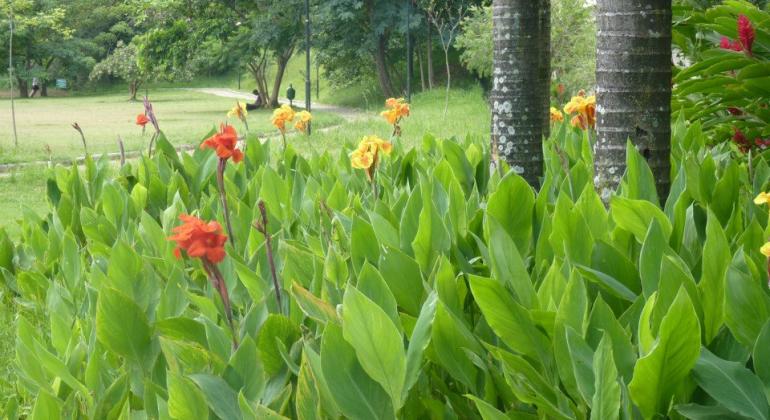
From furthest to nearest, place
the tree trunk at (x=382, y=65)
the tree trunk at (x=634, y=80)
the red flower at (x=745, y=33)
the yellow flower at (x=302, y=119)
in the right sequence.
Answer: the tree trunk at (x=382, y=65) < the yellow flower at (x=302, y=119) < the red flower at (x=745, y=33) < the tree trunk at (x=634, y=80)

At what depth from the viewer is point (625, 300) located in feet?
7.22

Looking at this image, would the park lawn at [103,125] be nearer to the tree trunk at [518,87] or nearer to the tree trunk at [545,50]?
the tree trunk at [545,50]

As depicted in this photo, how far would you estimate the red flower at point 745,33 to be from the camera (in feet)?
13.4

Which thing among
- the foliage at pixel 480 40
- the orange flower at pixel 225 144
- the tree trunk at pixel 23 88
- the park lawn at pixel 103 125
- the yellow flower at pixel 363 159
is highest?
the foliage at pixel 480 40

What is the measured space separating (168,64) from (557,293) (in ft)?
140

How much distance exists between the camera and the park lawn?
68.6 feet

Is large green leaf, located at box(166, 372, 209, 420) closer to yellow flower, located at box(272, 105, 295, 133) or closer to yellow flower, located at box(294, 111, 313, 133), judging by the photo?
yellow flower, located at box(272, 105, 295, 133)

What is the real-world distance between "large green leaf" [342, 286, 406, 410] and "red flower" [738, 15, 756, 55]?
2.94 m

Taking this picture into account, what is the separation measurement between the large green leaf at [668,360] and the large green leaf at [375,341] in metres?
0.40

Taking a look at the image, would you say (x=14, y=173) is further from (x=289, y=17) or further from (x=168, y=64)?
(x=168, y=64)

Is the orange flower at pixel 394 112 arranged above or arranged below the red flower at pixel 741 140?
above

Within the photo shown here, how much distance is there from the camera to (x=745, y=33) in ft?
13.5

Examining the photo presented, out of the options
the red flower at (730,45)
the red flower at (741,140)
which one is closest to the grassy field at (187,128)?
the red flower at (741,140)

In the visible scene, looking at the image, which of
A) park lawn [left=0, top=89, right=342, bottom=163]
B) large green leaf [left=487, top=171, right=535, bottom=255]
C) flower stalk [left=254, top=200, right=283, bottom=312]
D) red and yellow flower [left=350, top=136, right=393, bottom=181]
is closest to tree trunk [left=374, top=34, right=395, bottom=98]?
park lawn [left=0, top=89, right=342, bottom=163]
